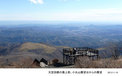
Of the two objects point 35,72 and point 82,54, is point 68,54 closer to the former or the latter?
point 82,54

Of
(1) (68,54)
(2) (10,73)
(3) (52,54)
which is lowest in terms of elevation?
(3) (52,54)

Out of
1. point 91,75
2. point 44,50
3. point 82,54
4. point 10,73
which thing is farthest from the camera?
point 44,50

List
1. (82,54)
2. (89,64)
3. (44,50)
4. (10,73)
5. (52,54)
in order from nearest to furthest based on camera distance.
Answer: (10,73) → (89,64) → (82,54) → (52,54) → (44,50)

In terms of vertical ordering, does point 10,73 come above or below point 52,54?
above

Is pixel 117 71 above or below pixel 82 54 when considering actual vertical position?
above

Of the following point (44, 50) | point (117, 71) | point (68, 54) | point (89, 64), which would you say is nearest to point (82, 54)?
point (68, 54)

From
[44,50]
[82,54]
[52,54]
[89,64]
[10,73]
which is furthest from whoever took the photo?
[44,50]

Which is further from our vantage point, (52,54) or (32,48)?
(32,48)

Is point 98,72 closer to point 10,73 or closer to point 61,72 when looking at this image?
point 61,72

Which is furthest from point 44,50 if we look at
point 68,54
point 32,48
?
point 68,54
